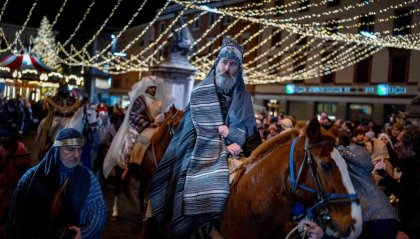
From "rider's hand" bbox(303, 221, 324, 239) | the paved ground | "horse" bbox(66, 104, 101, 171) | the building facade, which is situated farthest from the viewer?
the building facade

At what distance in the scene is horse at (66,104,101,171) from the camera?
956cm

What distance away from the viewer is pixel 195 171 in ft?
13.5

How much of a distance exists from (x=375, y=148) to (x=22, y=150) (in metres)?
5.50

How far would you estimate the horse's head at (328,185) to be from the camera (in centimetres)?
302

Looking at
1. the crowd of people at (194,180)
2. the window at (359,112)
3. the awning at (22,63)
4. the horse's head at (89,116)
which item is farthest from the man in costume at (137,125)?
the window at (359,112)

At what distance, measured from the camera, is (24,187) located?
12.2 feet

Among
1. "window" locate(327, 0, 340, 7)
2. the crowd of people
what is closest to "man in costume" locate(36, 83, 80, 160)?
the crowd of people

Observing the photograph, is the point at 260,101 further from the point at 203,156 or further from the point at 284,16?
the point at 203,156

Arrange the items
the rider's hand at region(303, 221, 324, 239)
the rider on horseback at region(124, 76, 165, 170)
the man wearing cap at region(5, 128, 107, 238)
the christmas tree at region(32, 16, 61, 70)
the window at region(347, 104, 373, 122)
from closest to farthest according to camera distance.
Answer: the rider's hand at region(303, 221, 324, 239) < the man wearing cap at region(5, 128, 107, 238) < the rider on horseback at region(124, 76, 165, 170) < the window at region(347, 104, 373, 122) < the christmas tree at region(32, 16, 61, 70)

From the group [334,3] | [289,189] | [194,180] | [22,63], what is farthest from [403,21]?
[289,189]

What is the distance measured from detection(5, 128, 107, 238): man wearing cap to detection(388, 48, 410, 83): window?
31.0 metres

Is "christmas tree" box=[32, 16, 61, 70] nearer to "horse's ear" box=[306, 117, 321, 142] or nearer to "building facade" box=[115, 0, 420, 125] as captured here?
"building facade" box=[115, 0, 420, 125]

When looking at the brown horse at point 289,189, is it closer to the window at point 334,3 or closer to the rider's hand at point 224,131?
the rider's hand at point 224,131

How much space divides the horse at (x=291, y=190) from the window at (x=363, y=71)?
3213 centimetres
